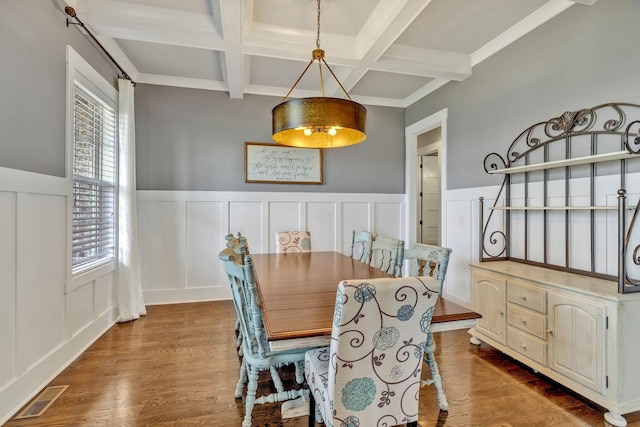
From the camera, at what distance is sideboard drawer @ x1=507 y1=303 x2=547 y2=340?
2.06m

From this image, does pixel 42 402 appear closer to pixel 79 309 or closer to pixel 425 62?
pixel 79 309

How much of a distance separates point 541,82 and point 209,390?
3.32 m

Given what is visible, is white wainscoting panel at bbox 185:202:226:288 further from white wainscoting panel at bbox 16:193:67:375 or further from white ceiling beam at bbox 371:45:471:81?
white ceiling beam at bbox 371:45:471:81

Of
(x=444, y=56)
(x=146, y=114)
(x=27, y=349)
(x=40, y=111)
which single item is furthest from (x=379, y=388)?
(x=146, y=114)

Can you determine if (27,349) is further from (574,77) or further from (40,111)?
(574,77)

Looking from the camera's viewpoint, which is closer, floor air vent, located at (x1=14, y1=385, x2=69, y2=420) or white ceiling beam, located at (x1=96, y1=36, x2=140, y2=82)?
floor air vent, located at (x1=14, y1=385, x2=69, y2=420)

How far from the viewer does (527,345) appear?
2.16 m

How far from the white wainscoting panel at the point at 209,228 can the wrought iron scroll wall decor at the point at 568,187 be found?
1.98m

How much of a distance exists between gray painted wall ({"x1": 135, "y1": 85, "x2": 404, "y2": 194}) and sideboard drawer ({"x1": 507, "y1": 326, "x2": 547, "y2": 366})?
2613 mm

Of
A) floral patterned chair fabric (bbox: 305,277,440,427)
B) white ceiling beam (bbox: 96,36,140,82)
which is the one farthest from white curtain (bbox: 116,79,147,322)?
floral patterned chair fabric (bbox: 305,277,440,427)

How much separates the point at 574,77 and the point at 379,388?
2544mm

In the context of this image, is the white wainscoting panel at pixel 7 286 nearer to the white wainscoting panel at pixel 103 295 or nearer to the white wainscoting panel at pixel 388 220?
the white wainscoting panel at pixel 103 295

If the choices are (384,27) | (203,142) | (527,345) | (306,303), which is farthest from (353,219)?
(306,303)

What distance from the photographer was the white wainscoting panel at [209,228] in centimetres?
373
